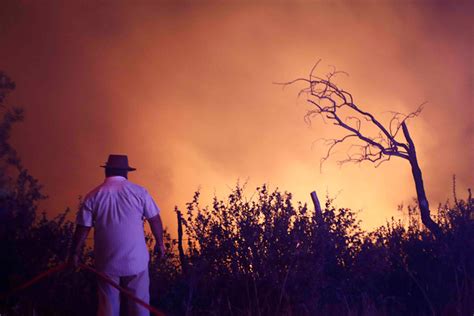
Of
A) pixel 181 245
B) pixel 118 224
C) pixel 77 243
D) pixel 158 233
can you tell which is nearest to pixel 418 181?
pixel 181 245

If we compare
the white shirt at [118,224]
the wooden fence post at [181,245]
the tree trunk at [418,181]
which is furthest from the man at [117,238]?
the tree trunk at [418,181]

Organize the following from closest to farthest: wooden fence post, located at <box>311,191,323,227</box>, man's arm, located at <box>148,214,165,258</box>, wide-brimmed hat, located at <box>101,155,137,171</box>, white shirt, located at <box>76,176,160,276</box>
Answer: white shirt, located at <box>76,176,160,276</box> → man's arm, located at <box>148,214,165,258</box> → wide-brimmed hat, located at <box>101,155,137,171</box> → wooden fence post, located at <box>311,191,323,227</box>

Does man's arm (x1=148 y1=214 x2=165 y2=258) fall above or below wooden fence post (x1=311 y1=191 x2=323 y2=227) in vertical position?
below

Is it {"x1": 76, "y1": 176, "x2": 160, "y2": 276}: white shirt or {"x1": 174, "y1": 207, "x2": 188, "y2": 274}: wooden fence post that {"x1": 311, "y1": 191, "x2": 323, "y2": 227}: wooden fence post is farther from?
{"x1": 76, "y1": 176, "x2": 160, "y2": 276}: white shirt

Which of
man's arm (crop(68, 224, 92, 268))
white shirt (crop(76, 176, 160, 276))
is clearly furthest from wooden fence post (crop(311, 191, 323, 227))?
man's arm (crop(68, 224, 92, 268))

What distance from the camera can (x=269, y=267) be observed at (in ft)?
28.8

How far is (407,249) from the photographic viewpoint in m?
10.0

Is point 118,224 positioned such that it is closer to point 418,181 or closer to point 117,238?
point 117,238

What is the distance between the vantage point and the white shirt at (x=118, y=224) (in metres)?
7.00

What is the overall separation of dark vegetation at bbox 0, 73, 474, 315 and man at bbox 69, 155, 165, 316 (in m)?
1.17

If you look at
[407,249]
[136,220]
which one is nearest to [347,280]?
[407,249]

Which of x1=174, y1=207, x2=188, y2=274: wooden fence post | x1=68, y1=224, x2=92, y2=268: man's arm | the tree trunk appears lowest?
x1=68, y1=224, x2=92, y2=268: man's arm

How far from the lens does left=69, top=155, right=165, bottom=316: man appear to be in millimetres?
7004

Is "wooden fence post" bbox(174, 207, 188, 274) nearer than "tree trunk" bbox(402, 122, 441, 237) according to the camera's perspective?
Yes
